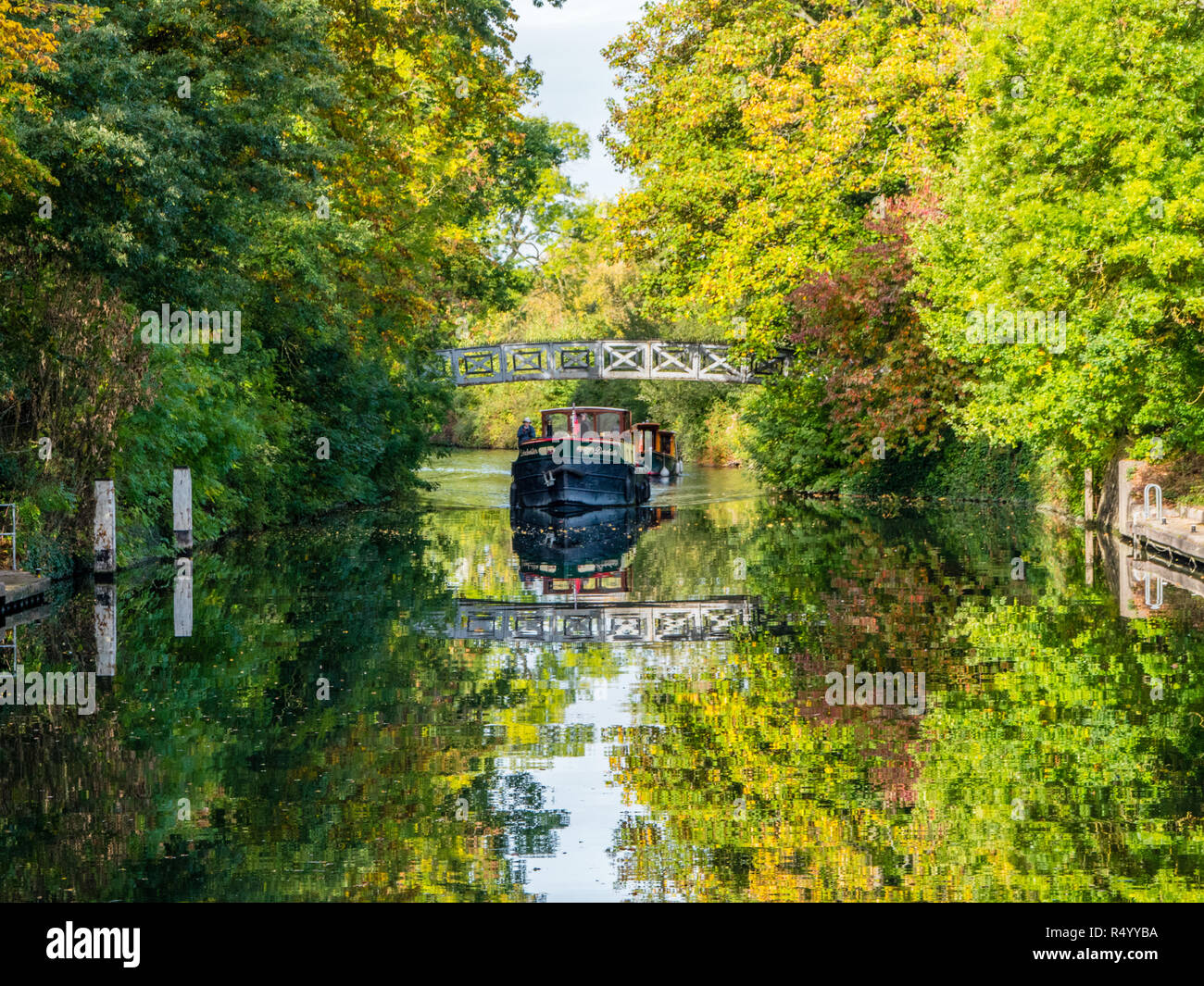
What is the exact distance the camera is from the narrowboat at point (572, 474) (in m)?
42.0

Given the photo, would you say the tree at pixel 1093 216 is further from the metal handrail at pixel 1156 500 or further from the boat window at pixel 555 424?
the boat window at pixel 555 424

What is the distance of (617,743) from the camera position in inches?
387

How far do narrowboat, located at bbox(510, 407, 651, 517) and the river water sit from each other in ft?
70.7

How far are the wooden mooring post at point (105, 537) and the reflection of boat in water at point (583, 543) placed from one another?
6.09m

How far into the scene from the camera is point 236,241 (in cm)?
2334

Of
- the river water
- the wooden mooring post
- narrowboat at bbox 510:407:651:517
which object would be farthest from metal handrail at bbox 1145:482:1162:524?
narrowboat at bbox 510:407:651:517

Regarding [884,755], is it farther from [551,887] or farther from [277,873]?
[277,873]

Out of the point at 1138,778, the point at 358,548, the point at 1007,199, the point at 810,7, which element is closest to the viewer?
the point at 1138,778

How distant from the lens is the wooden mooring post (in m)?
21.7

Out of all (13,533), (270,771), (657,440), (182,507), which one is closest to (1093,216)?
(182,507)

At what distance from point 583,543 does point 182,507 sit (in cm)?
843

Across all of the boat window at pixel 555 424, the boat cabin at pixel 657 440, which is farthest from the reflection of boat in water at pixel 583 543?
the boat cabin at pixel 657 440
